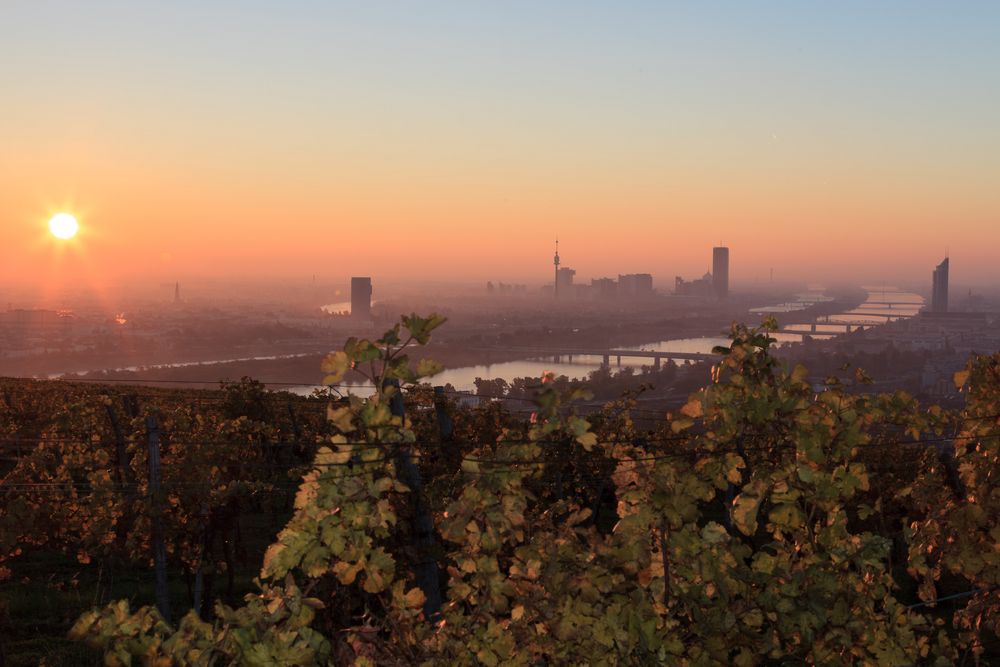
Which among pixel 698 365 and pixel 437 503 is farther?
pixel 698 365

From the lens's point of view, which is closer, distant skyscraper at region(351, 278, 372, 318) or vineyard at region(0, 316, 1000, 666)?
vineyard at region(0, 316, 1000, 666)

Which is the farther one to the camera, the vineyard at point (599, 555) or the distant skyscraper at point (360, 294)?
the distant skyscraper at point (360, 294)

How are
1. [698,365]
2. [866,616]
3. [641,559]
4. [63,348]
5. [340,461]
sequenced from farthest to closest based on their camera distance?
1. [63,348]
2. [698,365]
3. [866,616]
4. [641,559]
5. [340,461]

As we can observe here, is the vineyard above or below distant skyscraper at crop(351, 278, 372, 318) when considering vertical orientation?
below

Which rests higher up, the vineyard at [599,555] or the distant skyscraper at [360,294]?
the distant skyscraper at [360,294]

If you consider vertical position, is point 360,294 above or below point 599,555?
above

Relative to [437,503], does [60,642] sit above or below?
below

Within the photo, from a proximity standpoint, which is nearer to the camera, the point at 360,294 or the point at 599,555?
the point at 599,555

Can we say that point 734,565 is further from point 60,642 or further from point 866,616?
point 60,642

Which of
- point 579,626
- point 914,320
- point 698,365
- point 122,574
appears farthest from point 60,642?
point 914,320

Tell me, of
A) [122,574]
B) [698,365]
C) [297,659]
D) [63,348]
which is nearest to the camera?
[297,659]
